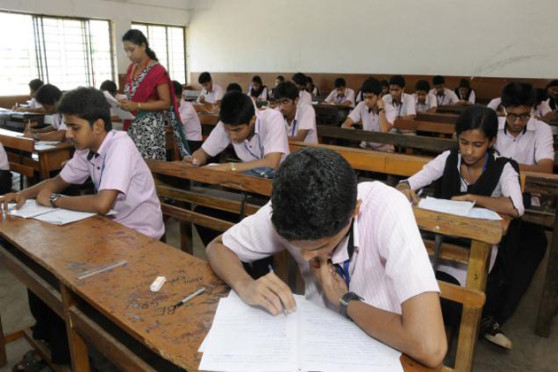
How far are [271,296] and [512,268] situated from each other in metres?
1.75

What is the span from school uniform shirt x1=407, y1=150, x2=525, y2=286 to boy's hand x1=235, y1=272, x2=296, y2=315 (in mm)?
1009

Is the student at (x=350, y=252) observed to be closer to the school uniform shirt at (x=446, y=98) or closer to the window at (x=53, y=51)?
the school uniform shirt at (x=446, y=98)

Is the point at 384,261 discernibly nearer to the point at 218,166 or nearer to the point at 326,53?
the point at 218,166

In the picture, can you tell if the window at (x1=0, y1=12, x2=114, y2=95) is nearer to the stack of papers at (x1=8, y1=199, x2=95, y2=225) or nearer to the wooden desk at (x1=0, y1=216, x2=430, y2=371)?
the stack of papers at (x1=8, y1=199, x2=95, y2=225)

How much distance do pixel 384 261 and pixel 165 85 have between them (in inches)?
97.2

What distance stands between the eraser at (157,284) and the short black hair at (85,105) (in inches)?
38.0

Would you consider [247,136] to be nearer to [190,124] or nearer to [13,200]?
[13,200]

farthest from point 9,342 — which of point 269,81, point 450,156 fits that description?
point 269,81

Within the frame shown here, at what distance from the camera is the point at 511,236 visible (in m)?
2.09

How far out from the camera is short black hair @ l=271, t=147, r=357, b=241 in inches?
33.4

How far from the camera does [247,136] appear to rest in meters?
2.67

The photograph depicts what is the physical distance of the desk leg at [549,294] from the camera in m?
2.17

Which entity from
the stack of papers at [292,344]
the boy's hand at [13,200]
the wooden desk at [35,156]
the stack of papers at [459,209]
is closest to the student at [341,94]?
the wooden desk at [35,156]

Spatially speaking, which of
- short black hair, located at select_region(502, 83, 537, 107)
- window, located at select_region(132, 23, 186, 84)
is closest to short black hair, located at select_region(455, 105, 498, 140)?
short black hair, located at select_region(502, 83, 537, 107)
